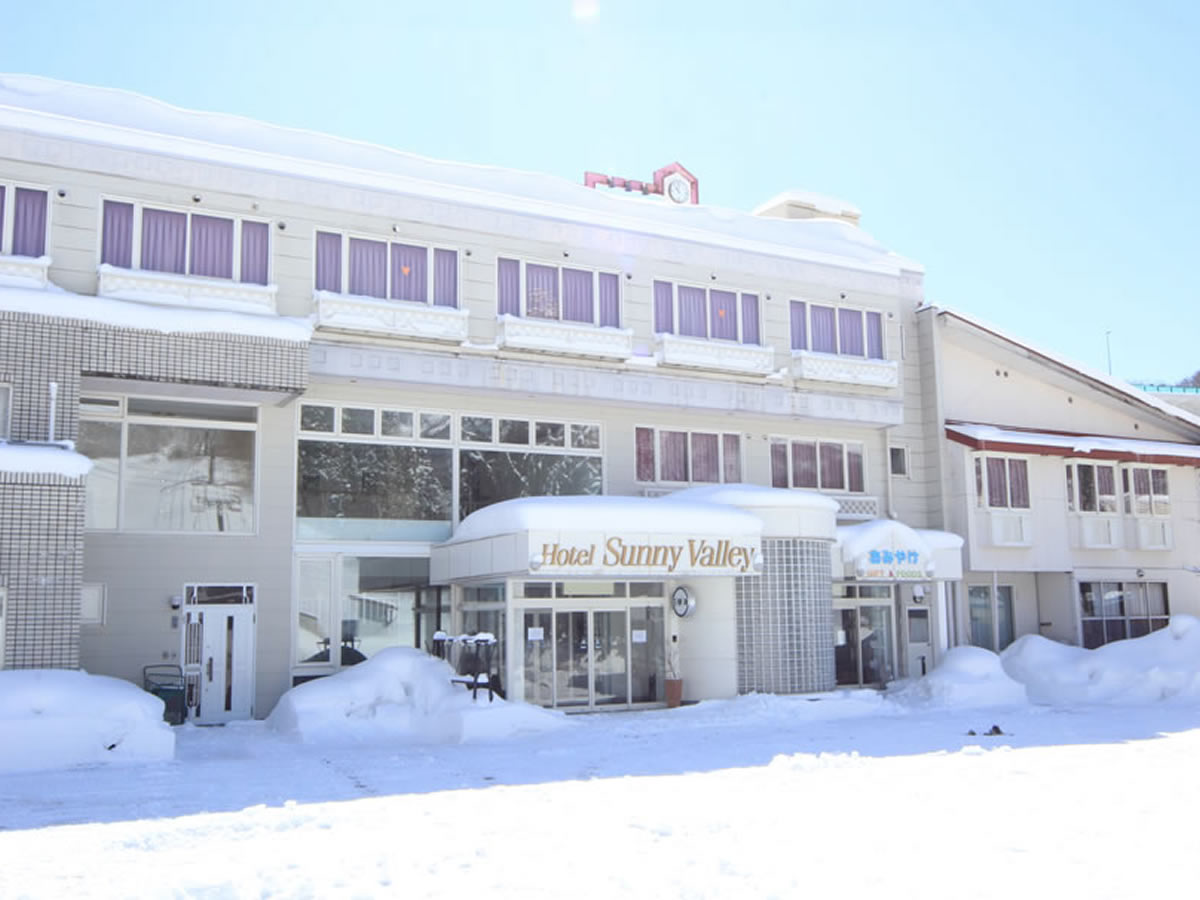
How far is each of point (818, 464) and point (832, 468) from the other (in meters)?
0.40

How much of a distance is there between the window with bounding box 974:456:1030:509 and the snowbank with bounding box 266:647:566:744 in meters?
12.7

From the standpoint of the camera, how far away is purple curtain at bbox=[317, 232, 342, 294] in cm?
1969

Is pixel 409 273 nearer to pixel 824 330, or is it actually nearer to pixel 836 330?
pixel 824 330

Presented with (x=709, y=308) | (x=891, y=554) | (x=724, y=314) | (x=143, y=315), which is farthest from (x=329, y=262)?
(x=891, y=554)

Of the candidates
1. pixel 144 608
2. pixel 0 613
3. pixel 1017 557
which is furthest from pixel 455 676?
pixel 1017 557

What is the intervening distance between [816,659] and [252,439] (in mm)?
10451

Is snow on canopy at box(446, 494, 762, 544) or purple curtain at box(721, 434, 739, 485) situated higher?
purple curtain at box(721, 434, 739, 485)

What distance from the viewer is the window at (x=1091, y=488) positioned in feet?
90.5

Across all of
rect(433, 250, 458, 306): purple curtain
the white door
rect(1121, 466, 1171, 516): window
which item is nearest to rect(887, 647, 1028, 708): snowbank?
rect(1121, 466, 1171, 516): window

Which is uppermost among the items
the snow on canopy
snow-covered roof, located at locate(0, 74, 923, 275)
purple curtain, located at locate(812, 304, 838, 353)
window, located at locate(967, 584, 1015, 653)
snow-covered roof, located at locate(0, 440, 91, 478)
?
snow-covered roof, located at locate(0, 74, 923, 275)

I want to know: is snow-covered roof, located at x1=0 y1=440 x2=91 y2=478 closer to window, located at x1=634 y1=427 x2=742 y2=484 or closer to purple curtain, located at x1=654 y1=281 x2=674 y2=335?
window, located at x1=634 y1=427 x2=742 y2=484

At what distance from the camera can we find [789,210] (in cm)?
2869

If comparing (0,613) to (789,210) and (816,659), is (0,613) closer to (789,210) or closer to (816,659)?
(816,659)

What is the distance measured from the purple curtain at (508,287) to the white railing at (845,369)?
20.2ft
